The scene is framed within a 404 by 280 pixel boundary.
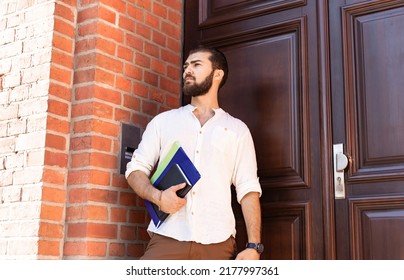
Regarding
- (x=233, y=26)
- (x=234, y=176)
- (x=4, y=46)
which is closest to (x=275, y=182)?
(x=234, y=176)

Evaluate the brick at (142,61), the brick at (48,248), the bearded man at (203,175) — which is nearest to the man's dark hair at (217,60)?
the bearded man at (203,175)

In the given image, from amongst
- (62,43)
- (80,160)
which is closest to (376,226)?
(80,160)

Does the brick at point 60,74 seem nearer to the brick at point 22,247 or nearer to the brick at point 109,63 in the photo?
the brick at point 109,63

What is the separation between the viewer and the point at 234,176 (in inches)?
116

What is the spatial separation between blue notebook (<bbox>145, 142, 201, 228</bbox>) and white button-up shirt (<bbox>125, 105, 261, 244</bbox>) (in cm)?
6

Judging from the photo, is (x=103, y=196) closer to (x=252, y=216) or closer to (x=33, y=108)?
(x=33, y=108)

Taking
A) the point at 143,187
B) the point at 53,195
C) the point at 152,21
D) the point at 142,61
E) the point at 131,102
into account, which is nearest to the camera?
the point at 143,187

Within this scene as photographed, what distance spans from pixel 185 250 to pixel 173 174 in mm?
343

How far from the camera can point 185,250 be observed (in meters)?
2.72

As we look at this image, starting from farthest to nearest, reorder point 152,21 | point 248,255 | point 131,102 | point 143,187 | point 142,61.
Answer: point 152,21, point 142,61, point 131,102, point 143,187, point 248,255

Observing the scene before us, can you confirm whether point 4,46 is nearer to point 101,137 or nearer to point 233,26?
point 101,137

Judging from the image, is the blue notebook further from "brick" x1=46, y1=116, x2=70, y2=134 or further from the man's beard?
"brick" x1=46, y1=116, x2=70, y2=134

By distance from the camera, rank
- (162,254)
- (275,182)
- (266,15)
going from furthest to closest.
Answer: (266,15), (275,182), (162,254)

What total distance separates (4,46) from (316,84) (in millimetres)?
→ 1623
